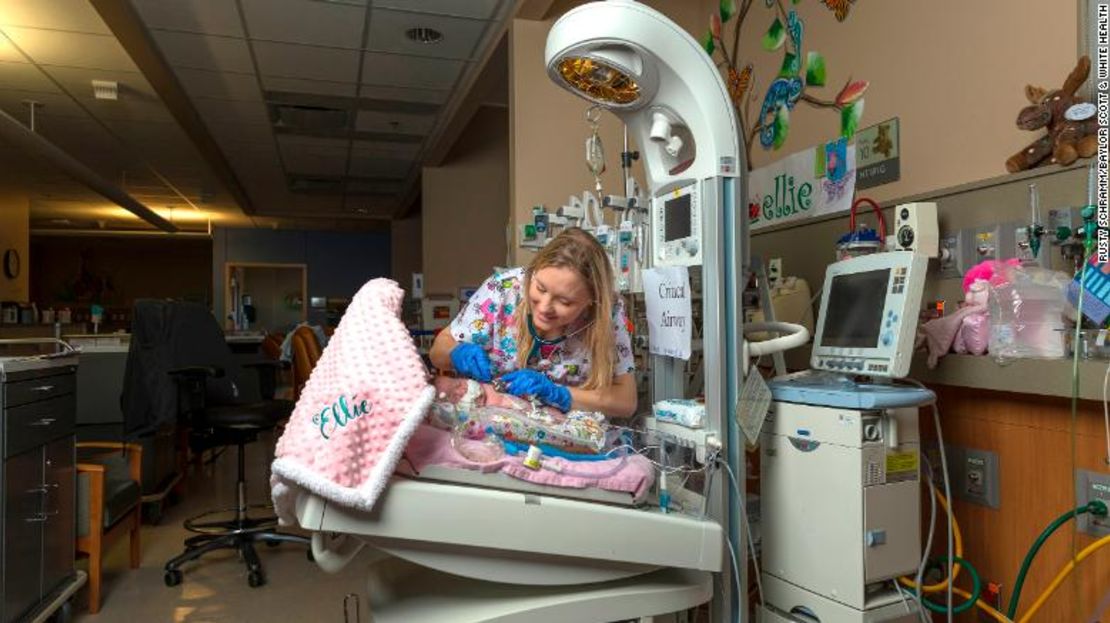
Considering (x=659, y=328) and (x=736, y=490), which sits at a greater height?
(x=659, y=328)

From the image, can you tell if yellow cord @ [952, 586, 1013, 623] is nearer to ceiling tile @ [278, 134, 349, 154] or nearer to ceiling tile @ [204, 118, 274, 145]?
ceiling tile @ [204, 118, 274, 145]

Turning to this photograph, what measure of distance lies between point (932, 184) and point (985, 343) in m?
0.84

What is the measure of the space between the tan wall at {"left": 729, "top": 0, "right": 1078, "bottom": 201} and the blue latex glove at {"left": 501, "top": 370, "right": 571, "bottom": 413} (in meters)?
1.52

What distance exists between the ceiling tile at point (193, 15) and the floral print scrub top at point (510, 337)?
9.59 feet

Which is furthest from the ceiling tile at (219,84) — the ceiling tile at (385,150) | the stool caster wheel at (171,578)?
the stool caster wheel at (171,578)

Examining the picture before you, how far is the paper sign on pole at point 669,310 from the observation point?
1543 mm

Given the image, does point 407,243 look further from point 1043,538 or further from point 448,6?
point 1043,538

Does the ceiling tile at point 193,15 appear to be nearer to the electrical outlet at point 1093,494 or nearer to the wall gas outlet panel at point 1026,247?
the wall gas outlet panel at point 1026,247

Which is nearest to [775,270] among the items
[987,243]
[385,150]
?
[987,243]

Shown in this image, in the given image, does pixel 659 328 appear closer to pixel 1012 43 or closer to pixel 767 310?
pixel 767 310

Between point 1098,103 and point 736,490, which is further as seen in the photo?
point 1098,103

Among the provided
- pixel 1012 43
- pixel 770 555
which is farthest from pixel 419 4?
pixel 770 555

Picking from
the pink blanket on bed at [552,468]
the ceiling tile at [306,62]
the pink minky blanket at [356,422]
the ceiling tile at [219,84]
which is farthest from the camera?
the ceiling tile at [219,84]

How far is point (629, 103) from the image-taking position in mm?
1634
